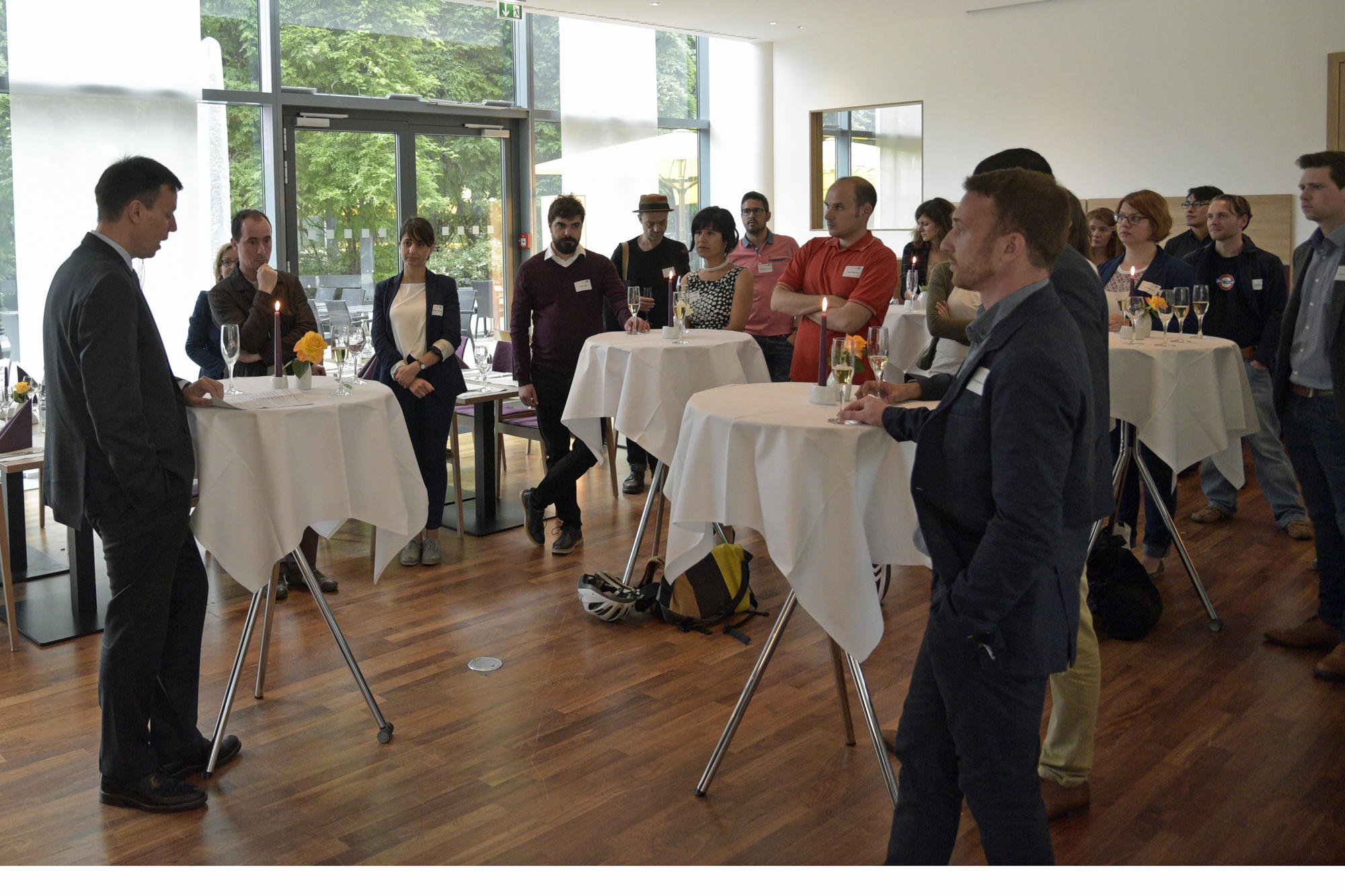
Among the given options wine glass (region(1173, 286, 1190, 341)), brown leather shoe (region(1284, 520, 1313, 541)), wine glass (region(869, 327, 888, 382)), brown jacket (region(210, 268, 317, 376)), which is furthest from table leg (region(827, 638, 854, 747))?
brown leather shoe (region(1284, 520, 1313, 541))

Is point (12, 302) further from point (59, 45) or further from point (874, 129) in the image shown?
point (874, 129)

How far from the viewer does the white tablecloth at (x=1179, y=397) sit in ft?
14.4

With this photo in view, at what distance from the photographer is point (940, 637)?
1.97 m

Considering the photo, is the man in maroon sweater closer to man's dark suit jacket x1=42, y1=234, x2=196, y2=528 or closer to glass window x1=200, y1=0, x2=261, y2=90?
man's dark suit jacket x1=42, y1=234, x2=196, y2=528

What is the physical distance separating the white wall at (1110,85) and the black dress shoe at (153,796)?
895 cm

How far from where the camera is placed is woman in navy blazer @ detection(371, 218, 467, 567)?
521 centimetres

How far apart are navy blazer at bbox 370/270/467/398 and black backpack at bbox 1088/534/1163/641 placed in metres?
2.94

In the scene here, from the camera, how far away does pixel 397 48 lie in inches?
390

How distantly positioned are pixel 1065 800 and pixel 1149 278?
323 centimetres

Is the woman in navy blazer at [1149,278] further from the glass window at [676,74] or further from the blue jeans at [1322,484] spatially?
the glass window at [676,74]

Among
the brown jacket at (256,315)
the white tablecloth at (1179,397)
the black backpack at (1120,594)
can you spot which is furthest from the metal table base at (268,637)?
the white tablecloth at (1179,397)

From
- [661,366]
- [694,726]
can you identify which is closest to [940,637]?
[694,726]

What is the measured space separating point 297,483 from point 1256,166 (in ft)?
27.9

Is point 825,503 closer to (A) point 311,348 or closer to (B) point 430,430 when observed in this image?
(A) point 311,348
